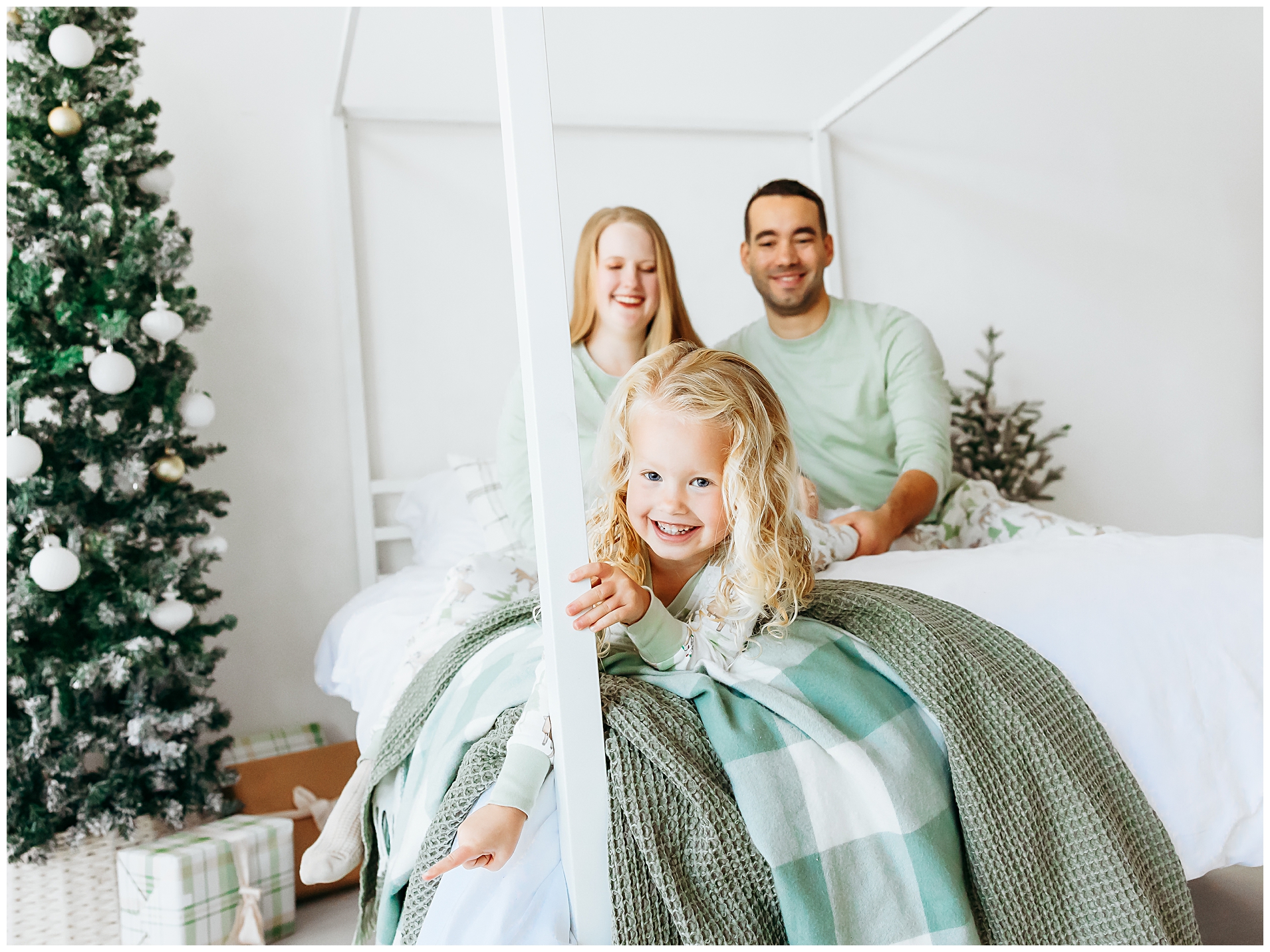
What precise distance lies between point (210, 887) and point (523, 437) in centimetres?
89

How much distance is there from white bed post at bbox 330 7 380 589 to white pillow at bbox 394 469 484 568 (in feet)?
0.28

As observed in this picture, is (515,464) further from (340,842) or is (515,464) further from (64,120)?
(64,120)

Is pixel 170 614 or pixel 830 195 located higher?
pixel 830 195

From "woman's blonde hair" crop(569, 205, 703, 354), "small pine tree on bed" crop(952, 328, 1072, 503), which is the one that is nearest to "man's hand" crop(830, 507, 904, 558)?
"woman's blonde hair" crop(569, 205, 703, 354)

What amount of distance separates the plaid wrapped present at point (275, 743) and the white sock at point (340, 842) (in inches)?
37.4

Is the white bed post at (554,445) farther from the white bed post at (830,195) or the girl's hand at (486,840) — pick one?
the white bed post at (830,195)

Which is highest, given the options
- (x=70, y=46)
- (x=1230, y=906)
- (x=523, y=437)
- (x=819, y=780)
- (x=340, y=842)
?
(x=70, y=46)

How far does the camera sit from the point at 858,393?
6.10 ft

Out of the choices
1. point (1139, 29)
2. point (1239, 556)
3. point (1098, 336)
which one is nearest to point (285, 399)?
point (1239, 556)

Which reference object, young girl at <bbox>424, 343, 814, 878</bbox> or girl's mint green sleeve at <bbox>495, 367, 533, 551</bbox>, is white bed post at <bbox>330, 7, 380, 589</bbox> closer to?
girl's mint green sleeve at <bbox>495, 367, 533, 551</bbox>

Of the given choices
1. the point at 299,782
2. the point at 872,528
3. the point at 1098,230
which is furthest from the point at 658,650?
the point at 1098,230

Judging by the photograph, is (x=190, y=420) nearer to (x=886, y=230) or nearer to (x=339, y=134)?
(x=339, y=134)

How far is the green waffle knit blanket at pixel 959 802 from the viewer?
75cm

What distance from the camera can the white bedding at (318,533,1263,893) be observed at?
99 centimetres
